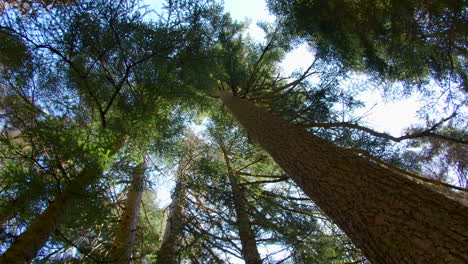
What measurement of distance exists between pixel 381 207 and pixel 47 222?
11.9ft

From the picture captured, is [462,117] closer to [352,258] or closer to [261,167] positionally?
[352,258]

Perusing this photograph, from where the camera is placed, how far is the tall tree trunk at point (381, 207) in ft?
5.38

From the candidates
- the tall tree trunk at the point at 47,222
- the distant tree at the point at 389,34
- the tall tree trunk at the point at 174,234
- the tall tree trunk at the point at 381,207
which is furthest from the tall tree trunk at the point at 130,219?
the distant tree at the point at 389,34

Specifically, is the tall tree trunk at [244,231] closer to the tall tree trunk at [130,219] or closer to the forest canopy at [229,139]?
the forest canopy at [229,139]

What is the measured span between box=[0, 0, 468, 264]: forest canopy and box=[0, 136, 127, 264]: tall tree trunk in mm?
15

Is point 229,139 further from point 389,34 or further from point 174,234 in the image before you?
point 389,34

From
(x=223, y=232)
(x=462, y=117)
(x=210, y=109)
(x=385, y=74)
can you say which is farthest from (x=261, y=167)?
(x=462, y=117)

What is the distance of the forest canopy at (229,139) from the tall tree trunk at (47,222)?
0.02 metres

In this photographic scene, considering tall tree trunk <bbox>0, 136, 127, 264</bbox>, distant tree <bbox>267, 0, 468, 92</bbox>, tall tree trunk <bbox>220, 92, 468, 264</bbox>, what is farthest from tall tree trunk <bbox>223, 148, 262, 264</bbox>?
distant tree <bbox>267, 0, 468, 92</bbox>

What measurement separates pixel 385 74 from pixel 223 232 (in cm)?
586

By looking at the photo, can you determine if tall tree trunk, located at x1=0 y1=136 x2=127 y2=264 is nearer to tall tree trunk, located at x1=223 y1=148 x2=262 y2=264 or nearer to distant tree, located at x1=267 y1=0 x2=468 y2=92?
tall tree trunk, located at x1=223 y1=148 x2=262 y2=264

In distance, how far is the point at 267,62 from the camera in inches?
329

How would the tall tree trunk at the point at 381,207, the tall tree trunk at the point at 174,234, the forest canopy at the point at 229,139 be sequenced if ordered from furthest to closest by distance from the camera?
the tall tree trunk at the point at 174,234 < the forest canopy at the point at 229,139 < the tall tree trunk at the point at 381,207

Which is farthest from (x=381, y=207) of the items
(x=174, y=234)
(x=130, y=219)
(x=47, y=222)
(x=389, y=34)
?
(x=389, y=34)
